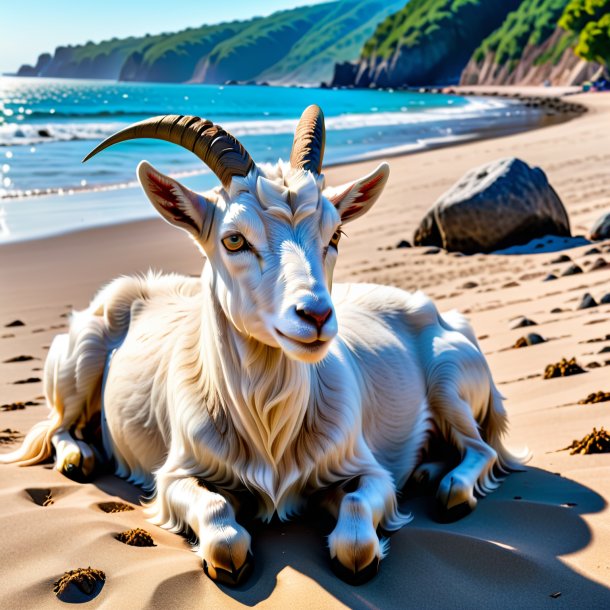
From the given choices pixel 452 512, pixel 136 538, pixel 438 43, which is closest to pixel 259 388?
pixel 136 538

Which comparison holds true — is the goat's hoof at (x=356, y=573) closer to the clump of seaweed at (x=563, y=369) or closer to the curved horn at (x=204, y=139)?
the curved horn at (x=204, y=139)

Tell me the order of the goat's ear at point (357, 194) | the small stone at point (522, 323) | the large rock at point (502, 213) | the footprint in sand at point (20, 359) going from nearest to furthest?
1. the goat's ear at point (357, 194)
2. the footprint in sand at point (20, 359)
3. the small stone at point (522, 323)
4. the large rock at point (502, 213)

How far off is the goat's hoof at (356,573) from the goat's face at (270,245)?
815 millimetres

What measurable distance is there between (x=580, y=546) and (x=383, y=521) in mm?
805

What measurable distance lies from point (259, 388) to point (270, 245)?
60 centimetres

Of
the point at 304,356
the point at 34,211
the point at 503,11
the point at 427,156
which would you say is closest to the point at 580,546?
the point at 304,356

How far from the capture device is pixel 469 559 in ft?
11.1

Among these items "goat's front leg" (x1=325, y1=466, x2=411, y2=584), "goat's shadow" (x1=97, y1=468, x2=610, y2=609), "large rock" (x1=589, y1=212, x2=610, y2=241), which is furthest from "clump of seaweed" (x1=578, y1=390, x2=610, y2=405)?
"large rock" (x1=589, y1=212, x2=610, y2=241)

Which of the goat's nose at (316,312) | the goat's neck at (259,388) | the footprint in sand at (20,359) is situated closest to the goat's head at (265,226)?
the goat's nose at (316,312)

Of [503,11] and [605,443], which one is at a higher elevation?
[503,11]

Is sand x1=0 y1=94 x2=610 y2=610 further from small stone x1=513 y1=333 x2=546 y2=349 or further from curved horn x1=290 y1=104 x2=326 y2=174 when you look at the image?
curved horn x1=290 y1=104 x2=326 y2=174

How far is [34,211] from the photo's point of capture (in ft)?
49.3

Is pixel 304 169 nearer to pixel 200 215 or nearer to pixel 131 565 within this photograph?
pixel 200 215

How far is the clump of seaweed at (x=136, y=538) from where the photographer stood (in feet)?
11.6
